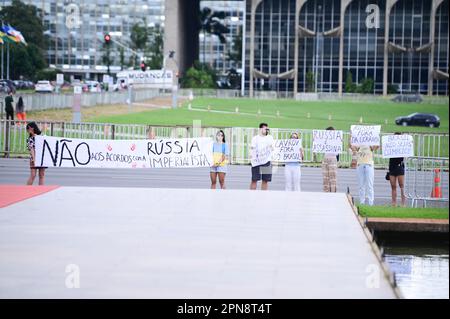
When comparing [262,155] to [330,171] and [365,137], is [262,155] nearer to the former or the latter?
[330,171]

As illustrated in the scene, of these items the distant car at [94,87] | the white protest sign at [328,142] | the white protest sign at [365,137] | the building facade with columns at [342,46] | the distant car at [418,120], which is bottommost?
the distant car at [418,120]

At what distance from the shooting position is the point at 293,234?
16609 mm

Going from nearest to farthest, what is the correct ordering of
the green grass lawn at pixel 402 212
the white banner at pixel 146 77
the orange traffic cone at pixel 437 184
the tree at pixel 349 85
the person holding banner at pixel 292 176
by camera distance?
the green grass lawn at pixel 402 212 → the orange traffic cone at pixel 437 184 → the person holding banner at pixel 292 176 → the white banner at pixel 146 77 → the tree at pixel 349 85

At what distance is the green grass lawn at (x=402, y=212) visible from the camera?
19.8 metres

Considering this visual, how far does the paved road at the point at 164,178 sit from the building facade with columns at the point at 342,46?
251ft

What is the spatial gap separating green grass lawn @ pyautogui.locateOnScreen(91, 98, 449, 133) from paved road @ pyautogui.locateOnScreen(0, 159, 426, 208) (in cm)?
2300

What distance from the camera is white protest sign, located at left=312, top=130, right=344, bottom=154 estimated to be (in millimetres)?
24781

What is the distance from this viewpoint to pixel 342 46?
111 metres

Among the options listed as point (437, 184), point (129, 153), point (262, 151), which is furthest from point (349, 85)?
point (437, 184)

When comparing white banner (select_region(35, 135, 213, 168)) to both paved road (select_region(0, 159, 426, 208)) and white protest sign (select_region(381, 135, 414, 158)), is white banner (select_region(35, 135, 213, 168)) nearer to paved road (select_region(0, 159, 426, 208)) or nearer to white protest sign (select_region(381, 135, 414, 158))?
paved road (select_region(0, 159, 426, 208))

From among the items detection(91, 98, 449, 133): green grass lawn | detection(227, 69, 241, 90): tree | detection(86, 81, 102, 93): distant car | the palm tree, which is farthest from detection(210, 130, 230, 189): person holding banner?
the palm tree

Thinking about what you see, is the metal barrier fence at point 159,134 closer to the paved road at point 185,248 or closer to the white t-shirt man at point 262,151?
the white t-shirt man at point 262,151

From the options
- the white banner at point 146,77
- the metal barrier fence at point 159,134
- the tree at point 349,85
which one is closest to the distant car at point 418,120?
the white banner at point 146,77
